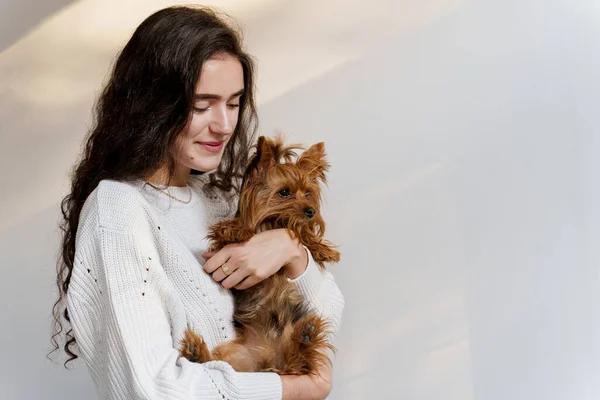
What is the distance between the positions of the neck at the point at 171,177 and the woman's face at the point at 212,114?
78 millimetres

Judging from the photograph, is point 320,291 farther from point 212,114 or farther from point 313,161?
point 212,114

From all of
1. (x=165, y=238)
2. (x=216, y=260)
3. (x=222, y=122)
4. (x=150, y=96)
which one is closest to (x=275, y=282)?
(x=216, y=260)

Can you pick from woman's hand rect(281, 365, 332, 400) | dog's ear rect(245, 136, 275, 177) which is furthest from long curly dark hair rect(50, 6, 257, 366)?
woman's hand rect(281, 365, 332, 400)

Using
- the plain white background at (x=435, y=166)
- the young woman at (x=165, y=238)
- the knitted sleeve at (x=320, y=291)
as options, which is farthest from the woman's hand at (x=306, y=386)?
the plain white background at (x=435, y=166)

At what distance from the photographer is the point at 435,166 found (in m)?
3.47

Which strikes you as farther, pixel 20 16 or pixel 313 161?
pixel 20 16

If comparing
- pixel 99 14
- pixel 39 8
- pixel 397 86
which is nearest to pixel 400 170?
pixel 397 86

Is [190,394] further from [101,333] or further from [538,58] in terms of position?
[538,58]

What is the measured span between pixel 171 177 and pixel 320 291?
0.57 meters

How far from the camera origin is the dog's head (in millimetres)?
2350

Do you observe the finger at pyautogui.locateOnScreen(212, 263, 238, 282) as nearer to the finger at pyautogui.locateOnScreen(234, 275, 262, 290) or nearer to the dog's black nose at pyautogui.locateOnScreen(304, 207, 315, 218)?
the finger at pyautogui.locateOnScreen(234, 275, 262, 290)

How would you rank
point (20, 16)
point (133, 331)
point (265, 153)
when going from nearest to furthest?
1. point (133, 331)
2. point (265, 153)
3. point (20, 16)

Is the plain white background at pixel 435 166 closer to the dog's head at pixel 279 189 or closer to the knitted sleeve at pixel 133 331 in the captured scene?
the dog's head at pixel 279 189

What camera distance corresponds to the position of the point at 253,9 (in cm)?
348
